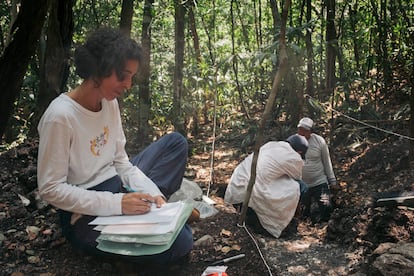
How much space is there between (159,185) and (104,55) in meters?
→ 0.78

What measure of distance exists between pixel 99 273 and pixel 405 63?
14.0ft

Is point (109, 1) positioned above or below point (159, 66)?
above

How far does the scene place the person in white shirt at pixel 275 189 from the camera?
12.6 feet

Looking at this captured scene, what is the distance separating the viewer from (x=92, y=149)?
6.28 ft

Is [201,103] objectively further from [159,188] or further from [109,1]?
[159,188]

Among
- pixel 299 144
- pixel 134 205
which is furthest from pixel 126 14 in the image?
pixel 134 205

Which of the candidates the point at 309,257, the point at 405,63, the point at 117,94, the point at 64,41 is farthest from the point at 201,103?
the point at 117,94

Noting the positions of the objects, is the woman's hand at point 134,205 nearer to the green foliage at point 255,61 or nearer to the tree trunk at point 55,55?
the tree trunk at point 55,55

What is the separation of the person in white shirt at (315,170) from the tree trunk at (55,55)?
102 inches

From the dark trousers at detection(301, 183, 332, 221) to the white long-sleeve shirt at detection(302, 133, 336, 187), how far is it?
3.1 inches

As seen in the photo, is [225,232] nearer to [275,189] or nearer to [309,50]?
[275,189]

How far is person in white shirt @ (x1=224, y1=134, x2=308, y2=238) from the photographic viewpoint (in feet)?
12.6

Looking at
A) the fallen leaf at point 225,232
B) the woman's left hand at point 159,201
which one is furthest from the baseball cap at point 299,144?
the woman's left hand at point 159,201

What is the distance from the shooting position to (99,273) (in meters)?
2.05
